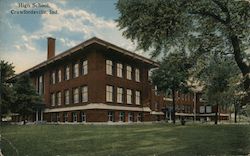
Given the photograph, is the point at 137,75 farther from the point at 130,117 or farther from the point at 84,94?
the point at 84,94

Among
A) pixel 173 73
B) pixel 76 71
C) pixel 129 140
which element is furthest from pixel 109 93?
pixel 173 73

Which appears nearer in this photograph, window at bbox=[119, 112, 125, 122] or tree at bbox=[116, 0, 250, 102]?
tree at bbox=[116, 0, 250, 102]

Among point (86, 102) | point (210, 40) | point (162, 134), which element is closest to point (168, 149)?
point (162, 134)

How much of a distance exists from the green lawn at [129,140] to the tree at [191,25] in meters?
2.23

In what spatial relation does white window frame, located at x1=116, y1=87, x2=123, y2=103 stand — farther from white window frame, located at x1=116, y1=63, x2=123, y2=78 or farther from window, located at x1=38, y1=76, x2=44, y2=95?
window, located at x1=38, y1=76, x2=44, y2=95

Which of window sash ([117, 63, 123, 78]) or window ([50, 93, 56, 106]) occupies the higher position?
window sash ([117, 63, 123, 78])

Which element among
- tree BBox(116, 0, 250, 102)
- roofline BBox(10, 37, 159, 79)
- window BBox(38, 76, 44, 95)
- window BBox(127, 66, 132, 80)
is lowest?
window BBox(38, 76, 44, 95)

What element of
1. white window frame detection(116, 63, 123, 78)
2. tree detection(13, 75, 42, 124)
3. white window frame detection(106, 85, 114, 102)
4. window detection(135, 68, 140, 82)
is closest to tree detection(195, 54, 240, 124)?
window detection(135, 68, 140, 82)

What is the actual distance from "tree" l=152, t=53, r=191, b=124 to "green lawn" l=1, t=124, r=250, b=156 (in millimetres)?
1342

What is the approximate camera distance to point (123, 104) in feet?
45.1

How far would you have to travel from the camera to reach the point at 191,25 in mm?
12562

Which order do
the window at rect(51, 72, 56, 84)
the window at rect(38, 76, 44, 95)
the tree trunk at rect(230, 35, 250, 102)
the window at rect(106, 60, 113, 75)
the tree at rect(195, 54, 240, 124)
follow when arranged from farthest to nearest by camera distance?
the window at rect(38, 76, 44, 95), the window at rect(51, 72, 56, 84), the window at rect(106, 60, 113, 75), the tree trunk at rect(230, 35, 250, 102), the tree at rect(195, 54, 240, 124)

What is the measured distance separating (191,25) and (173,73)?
68.9 inches

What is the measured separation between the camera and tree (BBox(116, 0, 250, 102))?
12109 millimetres
